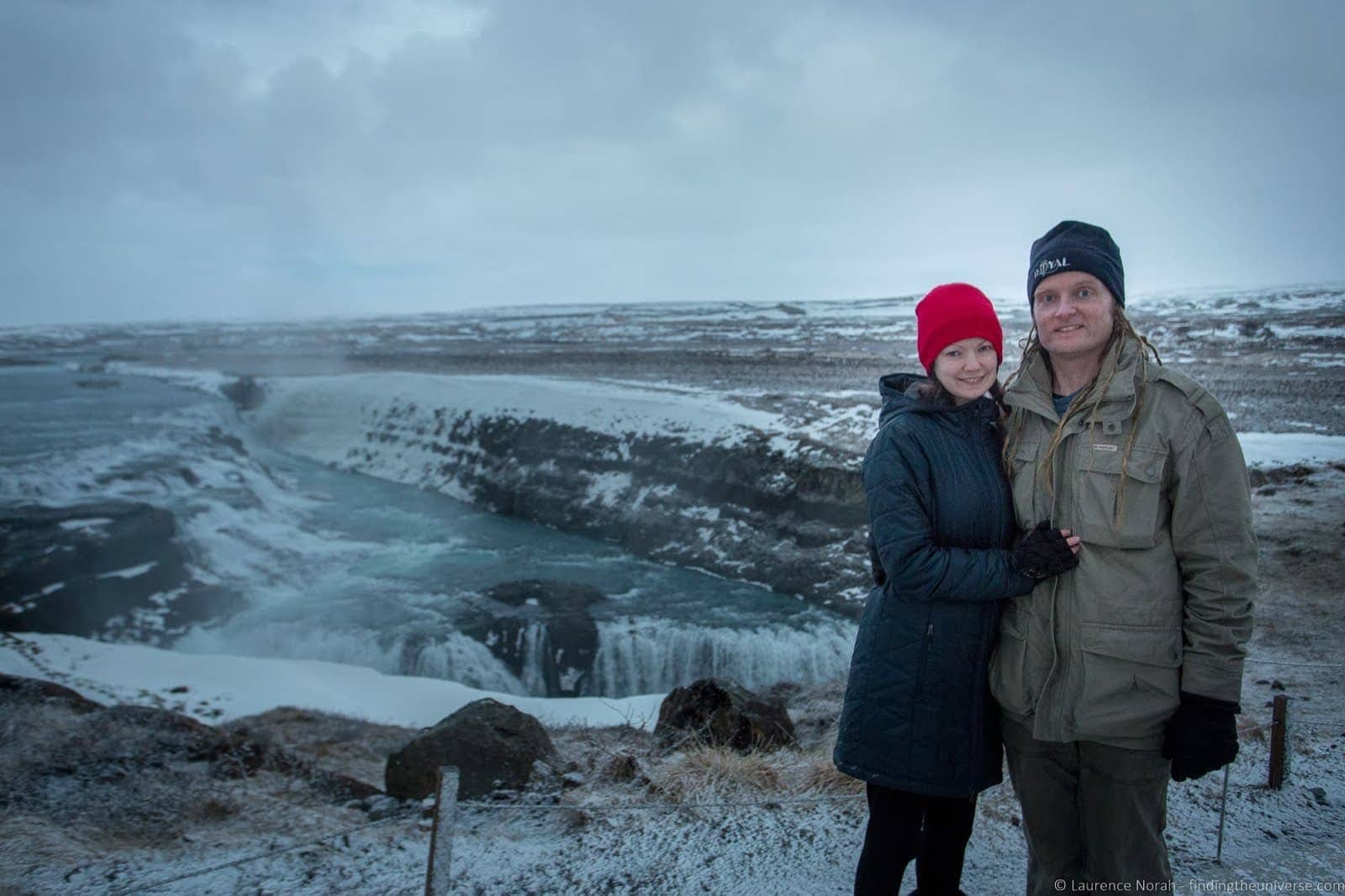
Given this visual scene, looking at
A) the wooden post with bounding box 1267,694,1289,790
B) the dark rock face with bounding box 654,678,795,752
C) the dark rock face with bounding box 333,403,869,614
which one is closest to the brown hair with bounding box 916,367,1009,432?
the wooden post with bounding box 1267,694,1289,790

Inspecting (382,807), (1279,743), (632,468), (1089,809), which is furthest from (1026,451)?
(632,468)

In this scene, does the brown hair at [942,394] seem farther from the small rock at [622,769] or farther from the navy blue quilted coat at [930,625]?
the small rock at [622,769]

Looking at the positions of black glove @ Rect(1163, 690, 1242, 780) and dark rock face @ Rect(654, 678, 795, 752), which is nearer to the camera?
black glove @ Rect(1163, 690, 1242, 780)

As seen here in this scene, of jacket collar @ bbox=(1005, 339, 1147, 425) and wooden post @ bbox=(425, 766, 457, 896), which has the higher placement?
jacket collar @ bbox=(1005, 339, 1147, 425)

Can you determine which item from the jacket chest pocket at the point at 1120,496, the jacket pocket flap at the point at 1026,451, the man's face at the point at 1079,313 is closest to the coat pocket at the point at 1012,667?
the jacket chest pocket at the point at 1120,496

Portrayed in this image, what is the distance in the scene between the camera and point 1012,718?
98.9 inches

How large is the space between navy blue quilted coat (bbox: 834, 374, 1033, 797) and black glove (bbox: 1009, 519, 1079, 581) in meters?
0.10

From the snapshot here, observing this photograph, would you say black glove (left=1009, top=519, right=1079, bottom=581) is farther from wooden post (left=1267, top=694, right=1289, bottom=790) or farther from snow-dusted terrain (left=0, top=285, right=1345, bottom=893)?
wooden post (left=1267, top=694, right=1289, bottom=790)

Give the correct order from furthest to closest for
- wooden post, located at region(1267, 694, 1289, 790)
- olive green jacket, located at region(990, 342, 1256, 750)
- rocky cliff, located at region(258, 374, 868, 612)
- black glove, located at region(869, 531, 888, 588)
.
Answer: rocky cliff, located at region(258, 374, 868, 612) → wooden post, located at region(1267, 694, 1289, 790) → black glove, located at region(869, 531, 888, 588) → olive green jacket, located at region(990, 342, 1256, 750)

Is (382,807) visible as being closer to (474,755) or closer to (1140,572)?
(474,755)

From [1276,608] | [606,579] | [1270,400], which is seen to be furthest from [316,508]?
[1270,400]

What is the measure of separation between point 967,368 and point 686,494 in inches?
513

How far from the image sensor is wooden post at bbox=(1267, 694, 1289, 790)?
4.12 meters

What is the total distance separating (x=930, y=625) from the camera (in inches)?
96.6
